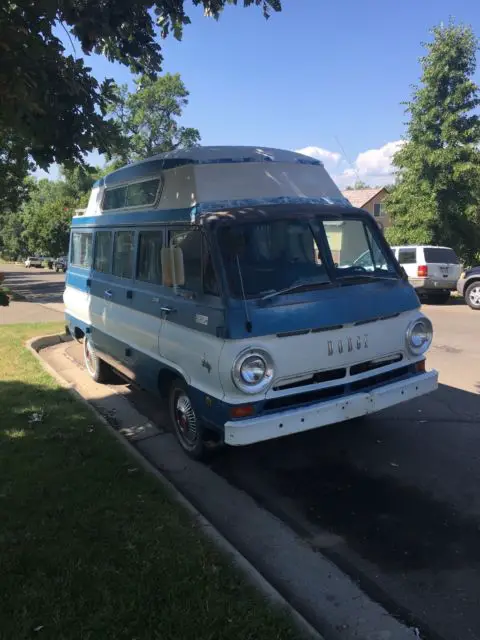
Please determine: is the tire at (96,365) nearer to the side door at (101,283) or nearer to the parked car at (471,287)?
the side door at (101,283)

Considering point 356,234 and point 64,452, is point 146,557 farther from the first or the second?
point 356,234

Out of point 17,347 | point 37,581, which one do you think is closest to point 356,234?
point 37,581

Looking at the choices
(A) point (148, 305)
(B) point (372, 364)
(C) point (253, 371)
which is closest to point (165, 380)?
(A) point (148, 305)

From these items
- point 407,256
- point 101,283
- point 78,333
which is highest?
point 407,256

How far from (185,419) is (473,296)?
1308 centimetres

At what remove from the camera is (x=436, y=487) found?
4262 millimetres

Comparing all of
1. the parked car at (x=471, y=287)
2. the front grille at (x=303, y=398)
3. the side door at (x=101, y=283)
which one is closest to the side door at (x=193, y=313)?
the front grille at (x=303, y=398)

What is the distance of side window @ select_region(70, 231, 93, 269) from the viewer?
7574 mm

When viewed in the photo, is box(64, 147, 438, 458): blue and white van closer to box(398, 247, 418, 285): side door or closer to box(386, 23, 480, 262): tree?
box(398, 247, 418, 285): side door

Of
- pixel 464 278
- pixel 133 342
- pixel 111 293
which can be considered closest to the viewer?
pixel 133 342

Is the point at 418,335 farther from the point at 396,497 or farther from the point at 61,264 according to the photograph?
the point at 61,264

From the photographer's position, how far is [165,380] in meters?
5.25

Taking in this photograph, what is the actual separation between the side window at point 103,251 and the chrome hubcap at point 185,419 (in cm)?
245

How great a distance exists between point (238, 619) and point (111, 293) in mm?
4512
